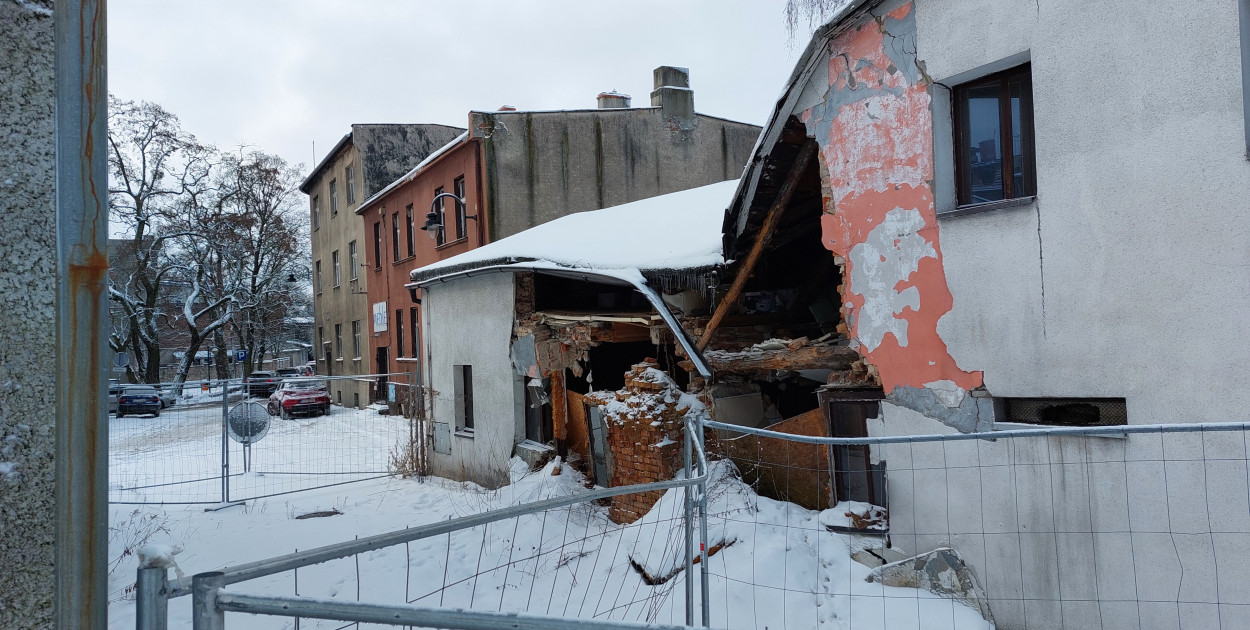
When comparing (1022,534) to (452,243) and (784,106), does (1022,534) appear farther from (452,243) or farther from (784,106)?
(452,243)

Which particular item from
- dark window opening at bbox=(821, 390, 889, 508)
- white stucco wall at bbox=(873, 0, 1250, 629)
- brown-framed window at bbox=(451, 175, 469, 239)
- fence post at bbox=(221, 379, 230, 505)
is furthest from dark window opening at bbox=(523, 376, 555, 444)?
brown-framed window at bbox=(451, 175, 469, 239)

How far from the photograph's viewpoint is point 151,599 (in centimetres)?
162

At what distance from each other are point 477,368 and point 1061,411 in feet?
29.3

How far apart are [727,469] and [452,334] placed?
697cm

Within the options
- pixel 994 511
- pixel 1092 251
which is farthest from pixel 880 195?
pixel 994 511

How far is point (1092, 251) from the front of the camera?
486cm

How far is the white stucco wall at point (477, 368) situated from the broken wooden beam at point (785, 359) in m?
4.12

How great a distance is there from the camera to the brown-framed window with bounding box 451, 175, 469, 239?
64.7 feet

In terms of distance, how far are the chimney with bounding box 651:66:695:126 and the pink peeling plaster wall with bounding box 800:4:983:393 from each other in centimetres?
1407

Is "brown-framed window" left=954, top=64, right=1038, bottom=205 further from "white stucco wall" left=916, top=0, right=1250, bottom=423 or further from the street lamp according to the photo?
the street lamp

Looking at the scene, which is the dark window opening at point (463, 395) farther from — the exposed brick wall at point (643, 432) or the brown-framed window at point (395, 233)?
the brown-framed window at point (395, 233)

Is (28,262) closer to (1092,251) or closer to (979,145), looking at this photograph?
(1092,251)

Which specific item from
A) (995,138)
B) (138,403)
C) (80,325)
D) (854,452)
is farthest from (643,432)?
(138,403)

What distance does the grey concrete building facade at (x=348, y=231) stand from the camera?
26.9m
